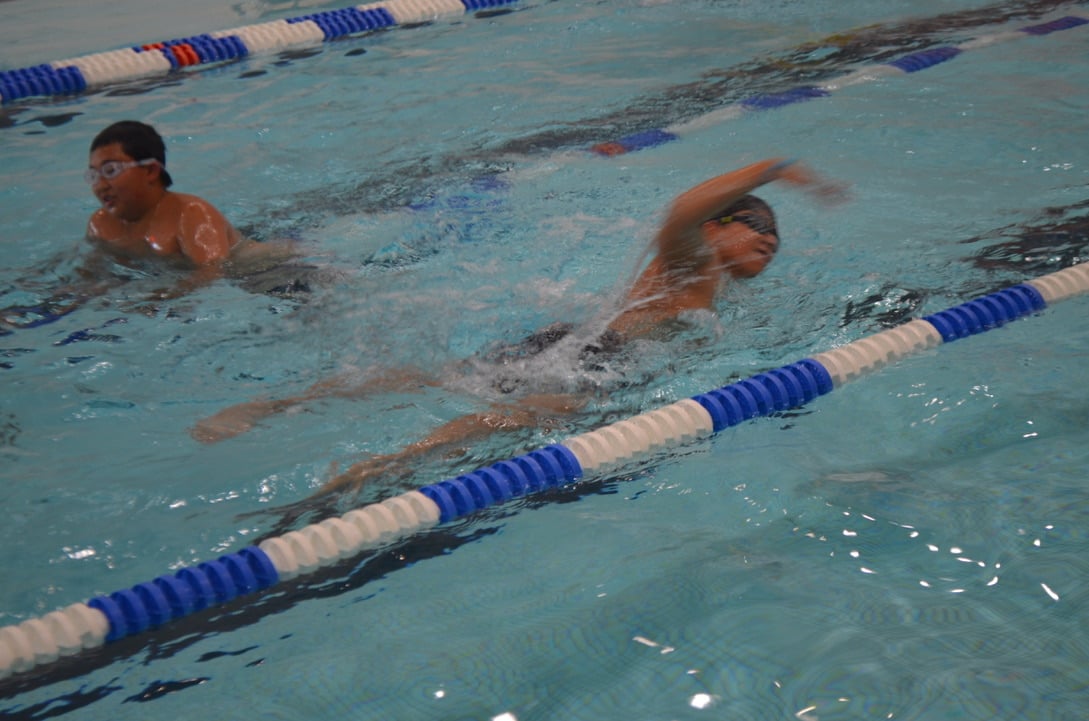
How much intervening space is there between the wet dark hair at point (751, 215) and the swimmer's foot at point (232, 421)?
56.5 inches

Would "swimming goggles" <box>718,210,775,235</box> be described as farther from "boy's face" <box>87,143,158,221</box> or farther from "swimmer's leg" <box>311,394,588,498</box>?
"boy's face" <box>87,143,158,221</box>

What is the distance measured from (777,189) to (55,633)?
137 inches

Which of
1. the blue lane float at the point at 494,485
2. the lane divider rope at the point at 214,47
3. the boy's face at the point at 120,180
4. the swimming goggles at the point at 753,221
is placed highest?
the lane divider rope at the point at 214,47

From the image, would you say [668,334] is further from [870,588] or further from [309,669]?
[309,669]

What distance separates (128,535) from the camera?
2.50 meters

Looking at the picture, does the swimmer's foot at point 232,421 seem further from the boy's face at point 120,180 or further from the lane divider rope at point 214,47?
the lane divider rope at point 214,47

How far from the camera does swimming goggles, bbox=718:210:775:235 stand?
3303mm

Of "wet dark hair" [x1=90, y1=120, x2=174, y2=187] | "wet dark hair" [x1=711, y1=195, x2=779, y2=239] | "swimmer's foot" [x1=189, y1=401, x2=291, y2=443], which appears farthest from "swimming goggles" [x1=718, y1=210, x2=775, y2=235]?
"wet dark hair" [x1=90, y1=120, x2=174, y2=187]

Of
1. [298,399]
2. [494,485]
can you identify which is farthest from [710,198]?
[298,399]

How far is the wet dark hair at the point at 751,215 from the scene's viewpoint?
3.30m

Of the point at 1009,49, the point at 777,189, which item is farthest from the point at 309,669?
the point at 1009,49

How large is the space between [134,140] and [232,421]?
Answer: 146cm

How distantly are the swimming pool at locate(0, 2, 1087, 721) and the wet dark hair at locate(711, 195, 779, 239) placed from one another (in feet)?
1.05

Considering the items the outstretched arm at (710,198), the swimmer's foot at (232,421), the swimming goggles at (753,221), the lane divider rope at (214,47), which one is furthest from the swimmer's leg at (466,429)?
the lane divider rope at (214,47)
